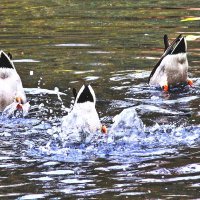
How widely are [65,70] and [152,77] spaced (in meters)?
1.66

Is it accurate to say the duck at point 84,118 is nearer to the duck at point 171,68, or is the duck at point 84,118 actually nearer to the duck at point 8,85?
the duck at point 8,85

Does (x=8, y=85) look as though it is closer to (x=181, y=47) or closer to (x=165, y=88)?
(x=165, y=88)

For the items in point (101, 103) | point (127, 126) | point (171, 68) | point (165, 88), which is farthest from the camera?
point (171, 68)

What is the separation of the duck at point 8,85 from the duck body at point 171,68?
2.37 meters

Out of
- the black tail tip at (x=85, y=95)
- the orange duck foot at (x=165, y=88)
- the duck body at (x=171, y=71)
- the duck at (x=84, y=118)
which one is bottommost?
the orange duck foot at (x=165, y=88)

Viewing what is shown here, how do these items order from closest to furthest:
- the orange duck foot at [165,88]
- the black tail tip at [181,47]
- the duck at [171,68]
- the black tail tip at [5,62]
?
the black tail tip at [5,62] → the black tail tip at [181,47] → the orange duck foot at [165,88] → the duck at [171,68]

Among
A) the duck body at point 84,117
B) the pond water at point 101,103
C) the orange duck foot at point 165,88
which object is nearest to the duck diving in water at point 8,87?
the pond water at point 101,103

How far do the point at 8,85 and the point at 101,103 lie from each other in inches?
53.4

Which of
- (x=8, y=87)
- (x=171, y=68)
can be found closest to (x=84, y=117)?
(x=8, y=87)

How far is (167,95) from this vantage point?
11836 mm

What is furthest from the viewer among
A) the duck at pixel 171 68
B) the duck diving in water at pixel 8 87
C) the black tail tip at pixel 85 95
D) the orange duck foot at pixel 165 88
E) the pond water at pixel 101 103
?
the duck at pixel 171 68

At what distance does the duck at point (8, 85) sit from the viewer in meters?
11.0

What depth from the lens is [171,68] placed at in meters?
12.5

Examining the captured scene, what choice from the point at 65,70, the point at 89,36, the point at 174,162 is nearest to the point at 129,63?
the point at 65,70
